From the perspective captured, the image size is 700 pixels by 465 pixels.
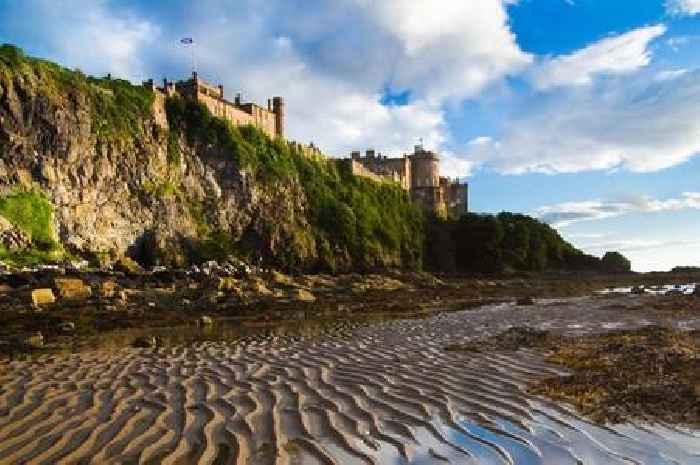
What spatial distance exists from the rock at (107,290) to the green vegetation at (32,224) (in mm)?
8839

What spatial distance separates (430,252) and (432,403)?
78371 mm

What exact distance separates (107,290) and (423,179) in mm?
89786

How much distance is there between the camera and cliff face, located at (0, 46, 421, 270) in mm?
41406

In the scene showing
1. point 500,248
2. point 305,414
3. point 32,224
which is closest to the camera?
point 305,414

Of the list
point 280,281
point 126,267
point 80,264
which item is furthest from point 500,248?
point 80,264

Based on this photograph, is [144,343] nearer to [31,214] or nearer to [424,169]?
[31,214]

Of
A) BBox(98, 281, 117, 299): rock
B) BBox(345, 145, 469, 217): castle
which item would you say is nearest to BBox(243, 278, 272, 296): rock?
BBox(98, 281, 117, 299): rock

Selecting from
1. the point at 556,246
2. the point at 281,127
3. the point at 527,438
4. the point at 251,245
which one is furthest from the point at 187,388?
the point at 556,246

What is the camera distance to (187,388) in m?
8.55

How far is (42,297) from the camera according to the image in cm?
2481

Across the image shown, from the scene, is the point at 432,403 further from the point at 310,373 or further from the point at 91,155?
the point at 91,155

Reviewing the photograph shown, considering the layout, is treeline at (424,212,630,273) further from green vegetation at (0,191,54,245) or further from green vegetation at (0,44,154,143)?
green vegetation at (0,191,54,245)

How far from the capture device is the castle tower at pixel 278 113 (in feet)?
251

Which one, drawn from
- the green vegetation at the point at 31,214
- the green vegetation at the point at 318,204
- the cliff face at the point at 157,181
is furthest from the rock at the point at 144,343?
the green vegetation at the point at 318,204
